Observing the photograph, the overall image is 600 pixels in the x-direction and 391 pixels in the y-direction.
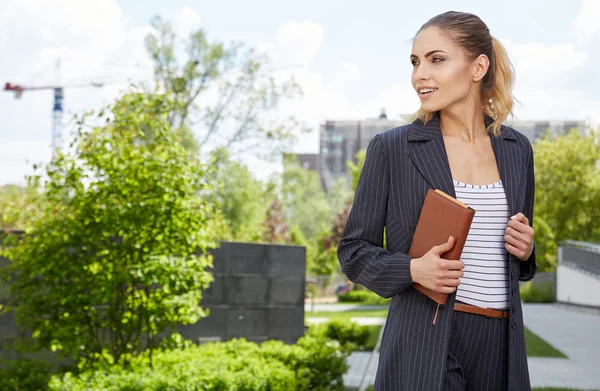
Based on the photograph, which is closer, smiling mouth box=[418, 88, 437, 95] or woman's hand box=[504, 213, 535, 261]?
woman's hand box=[504, 213, 535, 261]

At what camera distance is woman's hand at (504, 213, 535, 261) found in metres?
2.53

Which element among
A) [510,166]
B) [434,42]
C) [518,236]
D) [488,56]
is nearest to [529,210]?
[510,166]

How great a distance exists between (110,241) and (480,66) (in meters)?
5.30

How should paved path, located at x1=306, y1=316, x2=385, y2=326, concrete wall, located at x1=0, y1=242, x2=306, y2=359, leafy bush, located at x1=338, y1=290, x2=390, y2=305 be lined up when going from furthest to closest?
1. leafy bush, located at x1=338, y1=290, x2=390, y2=305
2. paved path, located at x1=306, y1=316, x2=385, y2=326
3. concrete wall, located at x1=0, y1=242, x2=306, y2=359

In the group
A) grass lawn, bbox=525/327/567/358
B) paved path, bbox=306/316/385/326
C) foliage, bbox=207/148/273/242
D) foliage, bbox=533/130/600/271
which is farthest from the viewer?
foliage, bbox=533/130/600/271

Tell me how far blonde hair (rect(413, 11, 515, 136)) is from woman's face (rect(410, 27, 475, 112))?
28mm

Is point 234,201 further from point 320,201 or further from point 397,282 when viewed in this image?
point 320,201

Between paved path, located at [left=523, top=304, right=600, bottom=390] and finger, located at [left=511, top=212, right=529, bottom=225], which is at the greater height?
finger, located at [left=511, top=212, right=529, bottom=225]

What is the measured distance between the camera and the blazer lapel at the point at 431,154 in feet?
8.45

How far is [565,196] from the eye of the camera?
42.4 metres

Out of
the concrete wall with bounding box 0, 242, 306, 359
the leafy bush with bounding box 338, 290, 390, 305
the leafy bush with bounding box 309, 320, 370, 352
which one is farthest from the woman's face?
the leafy bush with bounding box 338, 290, 390, 305

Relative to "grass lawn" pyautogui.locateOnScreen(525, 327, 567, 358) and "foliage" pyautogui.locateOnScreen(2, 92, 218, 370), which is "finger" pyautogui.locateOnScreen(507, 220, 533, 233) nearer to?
"foliage" pyautogui.locateOnScreen(2, 92, 218, 370)

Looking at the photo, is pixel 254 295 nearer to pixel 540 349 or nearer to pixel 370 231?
pixel 540 349

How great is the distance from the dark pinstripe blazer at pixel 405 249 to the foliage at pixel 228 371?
4.34 meters
